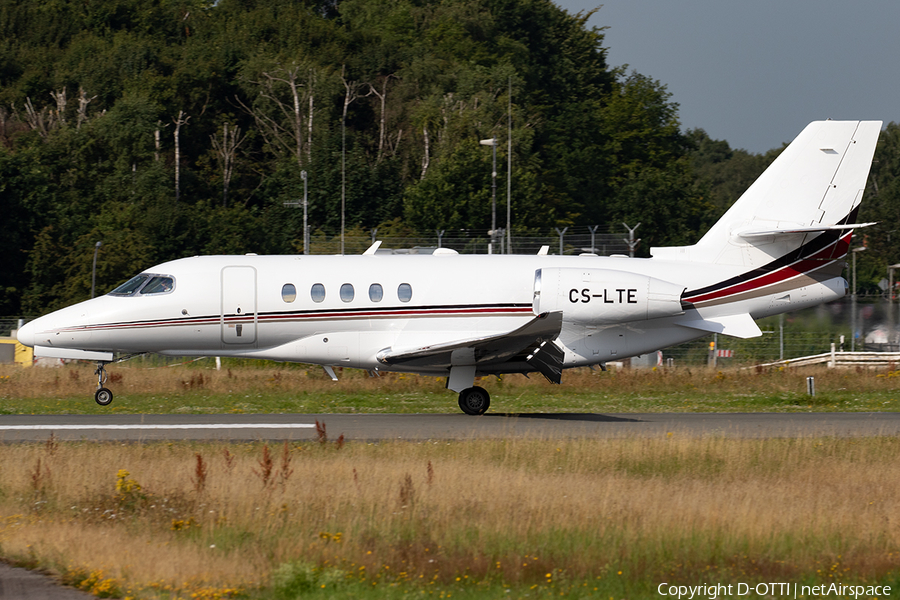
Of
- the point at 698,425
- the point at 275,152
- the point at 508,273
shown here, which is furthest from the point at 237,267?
the point at 275,152

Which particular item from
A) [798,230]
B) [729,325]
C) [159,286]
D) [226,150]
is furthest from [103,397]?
[226,150]

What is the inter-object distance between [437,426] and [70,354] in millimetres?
7379

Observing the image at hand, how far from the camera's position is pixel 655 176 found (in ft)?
246

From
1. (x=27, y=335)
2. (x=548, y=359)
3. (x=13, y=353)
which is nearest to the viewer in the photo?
(x=548, y=359)

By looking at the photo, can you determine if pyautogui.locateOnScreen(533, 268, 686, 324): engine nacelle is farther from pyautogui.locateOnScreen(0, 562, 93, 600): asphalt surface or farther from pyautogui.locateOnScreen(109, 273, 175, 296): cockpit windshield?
pyautogui.locateOnScreen(0, 562, 93, 600): asphalt surface

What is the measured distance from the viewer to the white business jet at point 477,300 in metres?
20.3

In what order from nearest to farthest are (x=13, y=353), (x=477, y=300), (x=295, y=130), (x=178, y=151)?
(x=477, y=300), (x=13, y=353), (x=178, y=151), (x=295, y=130)

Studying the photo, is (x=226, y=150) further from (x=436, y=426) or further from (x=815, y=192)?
(x=436, y=426)

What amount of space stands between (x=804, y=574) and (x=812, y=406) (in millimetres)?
14954

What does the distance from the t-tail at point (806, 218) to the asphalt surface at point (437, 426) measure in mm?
2722

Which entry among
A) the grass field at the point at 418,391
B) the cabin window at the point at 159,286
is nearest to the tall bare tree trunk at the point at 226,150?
the grass field at the point at 418,391

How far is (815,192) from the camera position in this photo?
21.5 m

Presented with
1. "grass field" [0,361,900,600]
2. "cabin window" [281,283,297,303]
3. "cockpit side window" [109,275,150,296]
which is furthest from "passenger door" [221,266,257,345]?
"grass field" [0,361,900,600]

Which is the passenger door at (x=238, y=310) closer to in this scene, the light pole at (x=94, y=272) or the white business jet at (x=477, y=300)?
the white business jet at (x=477, y=300)
